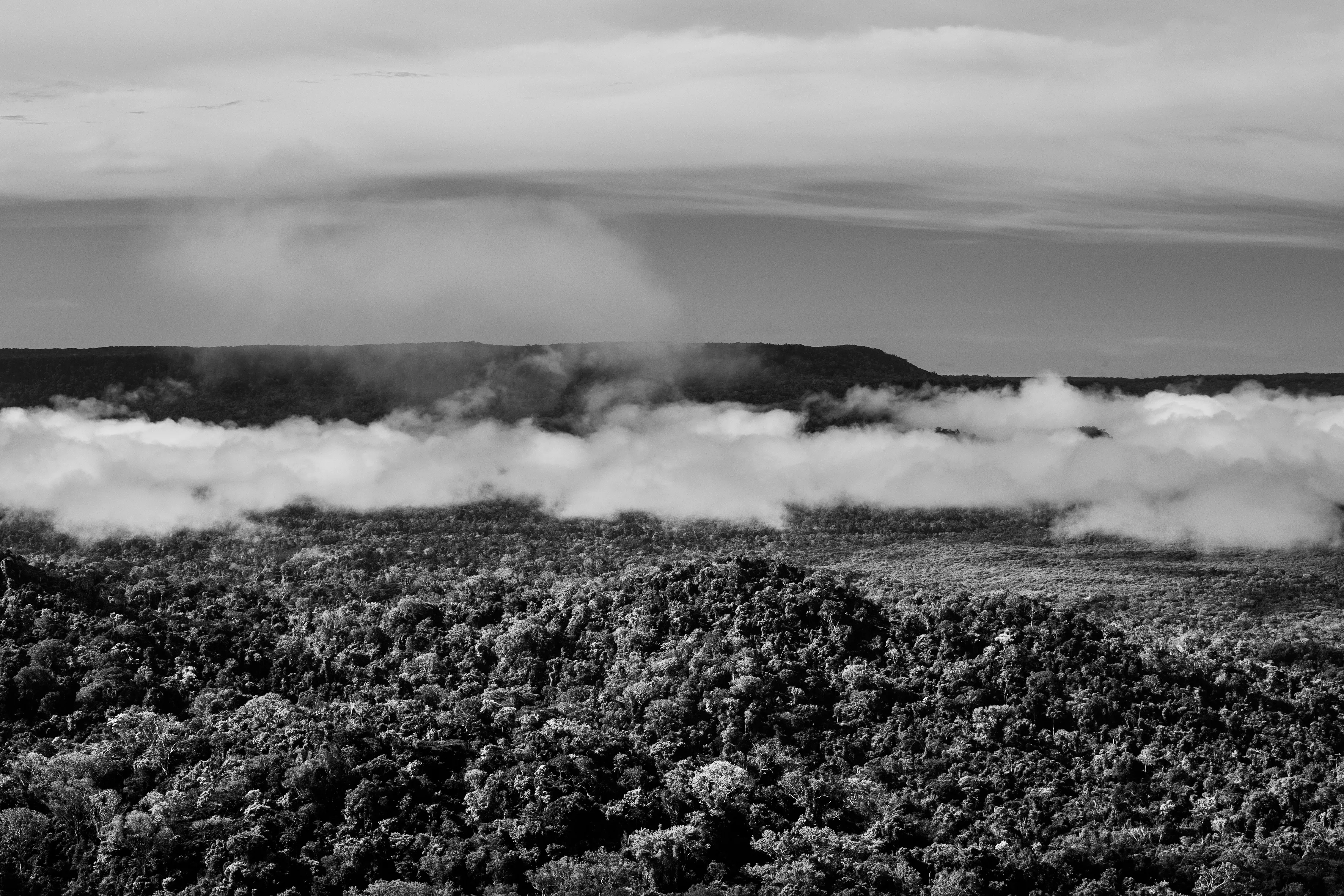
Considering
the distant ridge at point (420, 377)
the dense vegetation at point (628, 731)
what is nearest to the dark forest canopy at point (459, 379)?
the distant ridge at point (420, 377)

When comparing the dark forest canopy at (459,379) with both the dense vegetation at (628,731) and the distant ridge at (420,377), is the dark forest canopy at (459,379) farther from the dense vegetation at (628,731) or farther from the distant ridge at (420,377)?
the dense vegetation at (628,731)

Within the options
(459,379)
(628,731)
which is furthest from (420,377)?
→ (628,731)

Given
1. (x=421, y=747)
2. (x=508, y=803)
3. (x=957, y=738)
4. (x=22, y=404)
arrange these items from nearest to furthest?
(x=508, y=803), (x=421, y=747), (x=957, y=738), (x=22, y=404)

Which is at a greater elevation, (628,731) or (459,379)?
(459,379)

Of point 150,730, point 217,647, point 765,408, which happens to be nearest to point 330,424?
point 765,408

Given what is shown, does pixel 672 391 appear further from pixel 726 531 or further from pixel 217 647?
pixel 217 647

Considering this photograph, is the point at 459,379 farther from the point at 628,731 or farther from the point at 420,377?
the point at 628,731

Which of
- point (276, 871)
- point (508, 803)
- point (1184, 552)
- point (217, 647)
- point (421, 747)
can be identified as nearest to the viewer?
point (276, 871)
